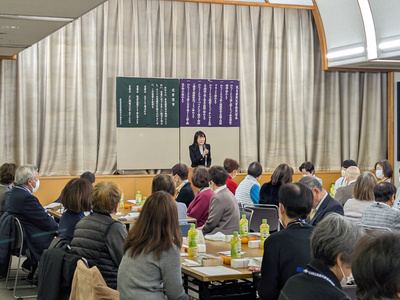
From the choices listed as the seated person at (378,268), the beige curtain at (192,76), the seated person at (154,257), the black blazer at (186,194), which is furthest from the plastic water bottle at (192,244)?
the beige curtain at (192,76)

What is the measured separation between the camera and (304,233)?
3617mm

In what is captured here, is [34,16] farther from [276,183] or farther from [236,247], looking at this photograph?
[236,247]

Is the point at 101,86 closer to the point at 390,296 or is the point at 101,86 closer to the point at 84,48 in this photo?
the point at 84,48

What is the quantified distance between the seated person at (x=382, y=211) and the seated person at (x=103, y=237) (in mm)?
2454

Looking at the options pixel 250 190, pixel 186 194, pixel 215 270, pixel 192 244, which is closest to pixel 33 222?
pixel 186 194

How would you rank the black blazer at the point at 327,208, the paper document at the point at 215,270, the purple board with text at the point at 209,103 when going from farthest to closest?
the purple board with text at the point at 209,103 → the black blazer at the point at 327,208 → the paper document at the point at 215,270

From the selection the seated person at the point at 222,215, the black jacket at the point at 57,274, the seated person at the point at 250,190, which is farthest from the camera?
the seated person at the point at 250,190

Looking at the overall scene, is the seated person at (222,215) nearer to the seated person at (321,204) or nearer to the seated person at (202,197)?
the seated person at (202,197)

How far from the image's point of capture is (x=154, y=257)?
11.6ft

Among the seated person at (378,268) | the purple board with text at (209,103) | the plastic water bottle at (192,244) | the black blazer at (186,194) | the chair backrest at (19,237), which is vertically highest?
the purple board with text at (209,103)

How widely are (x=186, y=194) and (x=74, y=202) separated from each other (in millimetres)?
2581

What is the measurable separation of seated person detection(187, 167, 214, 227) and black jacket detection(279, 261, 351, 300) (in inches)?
159

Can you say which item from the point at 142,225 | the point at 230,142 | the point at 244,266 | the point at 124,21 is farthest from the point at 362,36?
the point at 142,225

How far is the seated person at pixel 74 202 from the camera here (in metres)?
4.93
